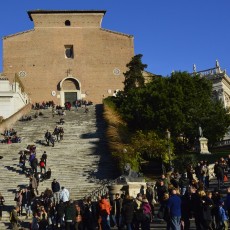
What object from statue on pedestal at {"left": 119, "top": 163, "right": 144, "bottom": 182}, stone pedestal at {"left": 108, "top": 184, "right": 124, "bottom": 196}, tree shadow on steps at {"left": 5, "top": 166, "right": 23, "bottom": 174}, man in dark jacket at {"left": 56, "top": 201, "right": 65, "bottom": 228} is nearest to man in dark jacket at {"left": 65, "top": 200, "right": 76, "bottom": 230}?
man in dark jacket at {"left": 56, "top": 201, "right": 65, "bottom": 228}

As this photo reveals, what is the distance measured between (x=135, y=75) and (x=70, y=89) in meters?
11.7

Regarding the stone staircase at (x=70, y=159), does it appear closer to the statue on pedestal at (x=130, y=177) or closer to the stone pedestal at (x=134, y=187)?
the stone pedestal at (x=134, y=187)

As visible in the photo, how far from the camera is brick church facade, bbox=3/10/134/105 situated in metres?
56.3

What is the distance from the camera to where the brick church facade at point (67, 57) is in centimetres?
5628

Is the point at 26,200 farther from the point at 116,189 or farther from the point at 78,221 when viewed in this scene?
the point at 78,221

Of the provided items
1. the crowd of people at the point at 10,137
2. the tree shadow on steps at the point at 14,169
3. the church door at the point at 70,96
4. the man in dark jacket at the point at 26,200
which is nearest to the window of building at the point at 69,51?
the church door at the point at 70,96

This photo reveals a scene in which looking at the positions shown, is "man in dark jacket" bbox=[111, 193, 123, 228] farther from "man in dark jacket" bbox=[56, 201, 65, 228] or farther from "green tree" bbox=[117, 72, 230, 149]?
"green tree" bbox=[117, 72, 230, 149]

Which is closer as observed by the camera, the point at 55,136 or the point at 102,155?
the point at 102,155

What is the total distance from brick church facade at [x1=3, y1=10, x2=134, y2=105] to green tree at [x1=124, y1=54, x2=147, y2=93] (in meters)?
8.11

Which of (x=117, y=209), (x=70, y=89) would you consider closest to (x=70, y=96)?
(x=70, y=89)

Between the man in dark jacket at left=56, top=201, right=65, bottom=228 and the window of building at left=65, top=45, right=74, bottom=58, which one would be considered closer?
the man in dark jacket at left=56, top=201, right=65, bottom=228

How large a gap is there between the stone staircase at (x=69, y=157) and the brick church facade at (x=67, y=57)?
1700 cm

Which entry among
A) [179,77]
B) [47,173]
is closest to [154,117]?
[179,77]

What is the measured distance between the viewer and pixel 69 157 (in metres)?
27.0
